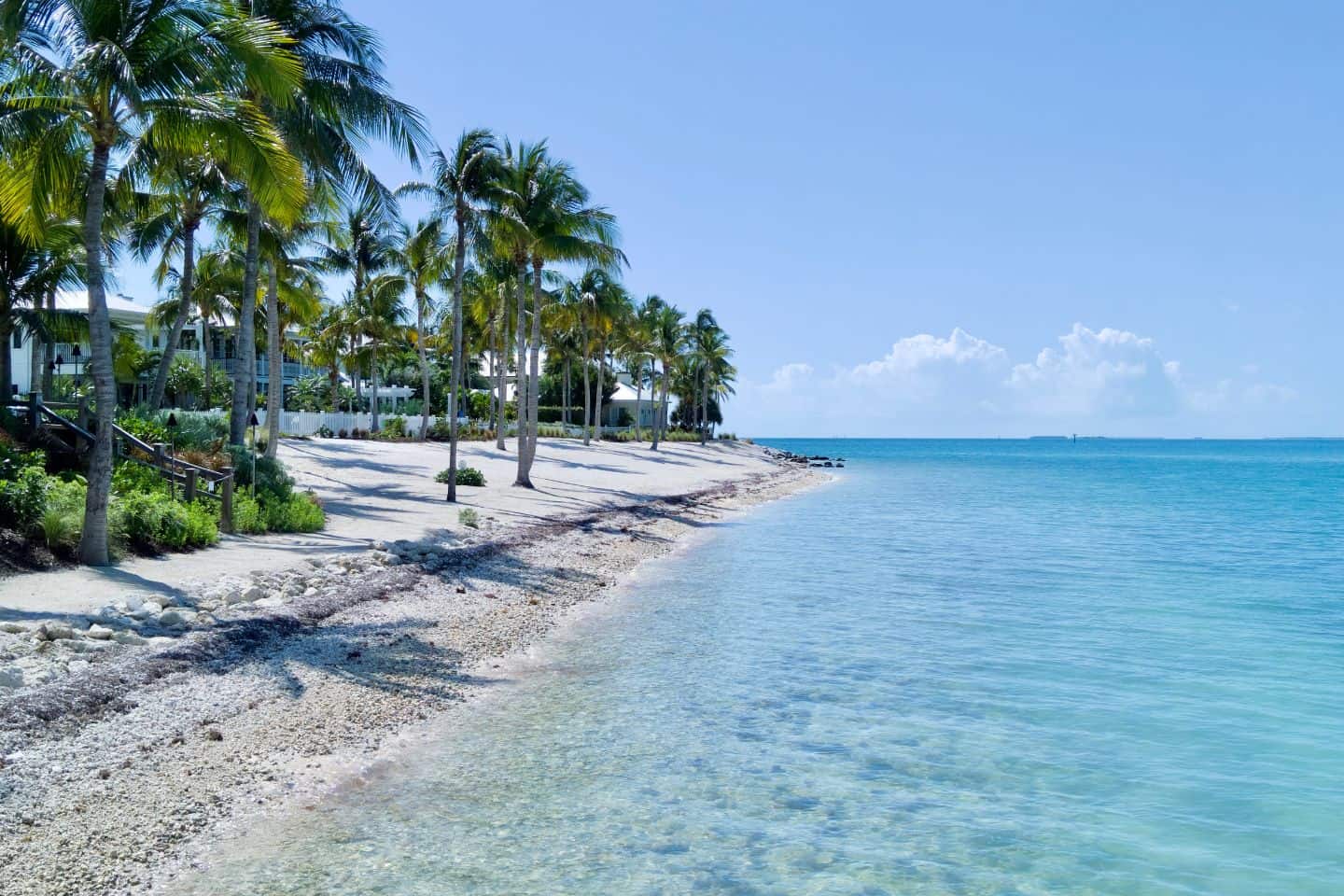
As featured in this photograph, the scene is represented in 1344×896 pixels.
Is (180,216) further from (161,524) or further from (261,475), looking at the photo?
(161,524)

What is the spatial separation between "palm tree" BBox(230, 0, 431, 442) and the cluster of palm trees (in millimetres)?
43

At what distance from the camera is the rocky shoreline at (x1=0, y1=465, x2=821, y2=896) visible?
639 centimetres

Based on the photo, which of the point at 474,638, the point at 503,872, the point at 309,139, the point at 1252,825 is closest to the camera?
the point at 503,872

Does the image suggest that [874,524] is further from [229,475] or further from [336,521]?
[229,475]

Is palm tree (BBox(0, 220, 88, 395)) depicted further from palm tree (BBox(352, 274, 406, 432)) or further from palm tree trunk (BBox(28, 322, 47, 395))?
palm tree (BBox(352, 274, 406, 432))

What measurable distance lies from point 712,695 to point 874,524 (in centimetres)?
2255

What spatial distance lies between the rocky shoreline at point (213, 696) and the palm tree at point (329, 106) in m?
9.05

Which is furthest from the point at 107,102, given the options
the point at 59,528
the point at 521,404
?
the point at 521,404

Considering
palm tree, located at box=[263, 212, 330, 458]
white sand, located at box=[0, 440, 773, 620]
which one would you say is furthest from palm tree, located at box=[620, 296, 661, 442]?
palm tree, located at box=[263, 212, 330, 458]

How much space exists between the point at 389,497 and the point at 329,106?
9.96m

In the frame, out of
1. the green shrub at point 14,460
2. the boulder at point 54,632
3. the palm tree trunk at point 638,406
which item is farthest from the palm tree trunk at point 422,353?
the boulder at point 54,632

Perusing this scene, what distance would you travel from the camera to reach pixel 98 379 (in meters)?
13.1

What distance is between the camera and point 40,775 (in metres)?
6.92

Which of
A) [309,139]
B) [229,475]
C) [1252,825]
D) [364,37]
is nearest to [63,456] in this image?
[229,475]
